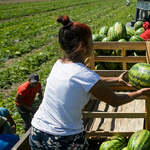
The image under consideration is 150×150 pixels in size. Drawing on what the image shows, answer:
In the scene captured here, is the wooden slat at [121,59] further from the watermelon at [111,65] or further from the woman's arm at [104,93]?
the woman's arm at [104,93]

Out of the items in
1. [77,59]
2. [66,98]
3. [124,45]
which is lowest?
[124,45]

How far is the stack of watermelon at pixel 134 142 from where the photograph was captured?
2.22 metres

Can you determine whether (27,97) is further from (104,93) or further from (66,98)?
(104,93)

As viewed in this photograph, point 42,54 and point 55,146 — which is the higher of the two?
point 55,146

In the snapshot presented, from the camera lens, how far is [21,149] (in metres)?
2.12

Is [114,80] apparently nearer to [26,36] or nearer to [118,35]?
[118,35]

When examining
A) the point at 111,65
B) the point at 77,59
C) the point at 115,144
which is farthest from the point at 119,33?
the point at 77,59

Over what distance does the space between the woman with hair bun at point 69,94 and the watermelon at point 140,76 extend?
0.53 meters

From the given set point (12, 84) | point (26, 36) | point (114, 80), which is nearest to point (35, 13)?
point (26, 36)

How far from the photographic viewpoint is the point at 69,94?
1.60 metres

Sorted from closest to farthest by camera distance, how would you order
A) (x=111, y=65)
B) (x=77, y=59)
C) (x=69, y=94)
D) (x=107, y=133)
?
(x=69, y=94) < (x=77, y=59) < (x=107, y=133) < (x=111, y=65)

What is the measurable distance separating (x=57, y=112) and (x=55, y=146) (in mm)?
287

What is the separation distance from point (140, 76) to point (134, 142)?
749 millimetres

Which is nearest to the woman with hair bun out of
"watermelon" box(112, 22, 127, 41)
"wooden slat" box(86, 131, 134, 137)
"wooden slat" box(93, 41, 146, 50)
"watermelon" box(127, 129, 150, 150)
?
"watermelon" box(127, 129, 150, 150)
